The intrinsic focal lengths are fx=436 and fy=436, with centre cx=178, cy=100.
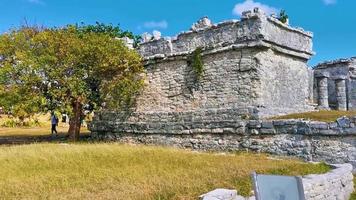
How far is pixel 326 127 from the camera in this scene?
13180mm

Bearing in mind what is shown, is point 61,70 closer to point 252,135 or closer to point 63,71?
point 63,71

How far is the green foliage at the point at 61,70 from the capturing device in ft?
58.2

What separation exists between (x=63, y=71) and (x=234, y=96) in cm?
734

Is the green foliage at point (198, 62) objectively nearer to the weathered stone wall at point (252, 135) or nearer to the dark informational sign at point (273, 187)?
the weathered stone wall at point (252, 135)

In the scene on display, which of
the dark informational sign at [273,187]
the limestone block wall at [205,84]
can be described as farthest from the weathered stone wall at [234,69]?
the dark informational sign at [273,187]

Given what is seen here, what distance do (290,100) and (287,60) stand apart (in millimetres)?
1602

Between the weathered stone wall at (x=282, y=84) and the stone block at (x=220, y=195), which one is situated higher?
the weathered stone wall at (x=282, y=84)

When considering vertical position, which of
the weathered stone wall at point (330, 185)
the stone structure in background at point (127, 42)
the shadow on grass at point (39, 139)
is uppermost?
the stone structure in background at point (127, 42)

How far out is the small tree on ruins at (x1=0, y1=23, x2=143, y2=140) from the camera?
17.8m

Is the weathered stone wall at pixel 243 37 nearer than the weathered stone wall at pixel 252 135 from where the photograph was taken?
No

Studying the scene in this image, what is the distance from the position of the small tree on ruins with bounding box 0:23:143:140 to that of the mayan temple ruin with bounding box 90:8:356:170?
1.09 m

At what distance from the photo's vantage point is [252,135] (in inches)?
590

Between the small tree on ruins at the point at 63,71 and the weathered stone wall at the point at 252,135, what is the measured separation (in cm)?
194

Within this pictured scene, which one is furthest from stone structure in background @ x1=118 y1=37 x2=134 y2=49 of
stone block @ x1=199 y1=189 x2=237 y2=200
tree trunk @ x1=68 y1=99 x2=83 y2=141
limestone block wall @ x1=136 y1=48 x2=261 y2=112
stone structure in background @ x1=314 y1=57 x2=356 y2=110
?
stone block @ x1=199 y1=189 x2=237 y2=200
